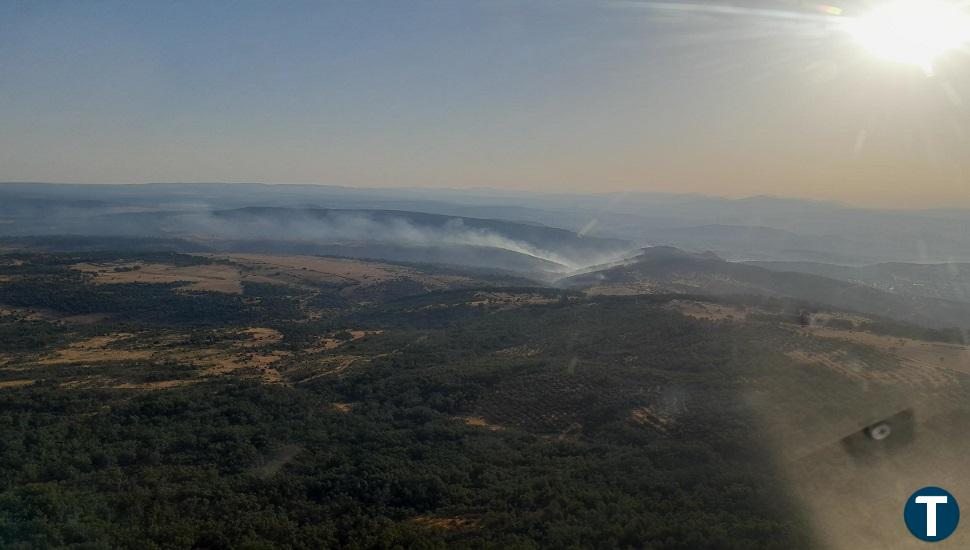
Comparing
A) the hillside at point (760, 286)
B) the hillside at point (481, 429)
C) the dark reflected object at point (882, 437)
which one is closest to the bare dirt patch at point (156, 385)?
the hillside at point (481, 429)

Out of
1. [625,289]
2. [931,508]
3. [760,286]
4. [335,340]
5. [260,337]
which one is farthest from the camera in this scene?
[760,286]

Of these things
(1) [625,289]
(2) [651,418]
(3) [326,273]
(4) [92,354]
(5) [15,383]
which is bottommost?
(4) [92,354]

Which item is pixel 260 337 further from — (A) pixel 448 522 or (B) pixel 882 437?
(B) pixel 882 437

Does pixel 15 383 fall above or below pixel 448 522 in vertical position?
below

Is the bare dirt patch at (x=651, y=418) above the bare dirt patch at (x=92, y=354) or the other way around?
above

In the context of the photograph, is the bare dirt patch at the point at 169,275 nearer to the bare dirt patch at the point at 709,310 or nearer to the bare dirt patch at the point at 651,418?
the bare dirt patch at the point at 709,310

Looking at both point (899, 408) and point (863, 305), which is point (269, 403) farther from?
point (863, 305)

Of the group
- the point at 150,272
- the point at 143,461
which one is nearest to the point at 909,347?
the point at 143,461

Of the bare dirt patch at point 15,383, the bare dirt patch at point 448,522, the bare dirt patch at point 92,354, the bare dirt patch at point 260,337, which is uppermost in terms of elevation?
the bare dirt patch at point 448,522

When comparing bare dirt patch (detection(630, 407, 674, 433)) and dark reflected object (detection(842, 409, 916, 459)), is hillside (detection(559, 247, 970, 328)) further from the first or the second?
dark reflected object (detection(842, 409, 916, 459))

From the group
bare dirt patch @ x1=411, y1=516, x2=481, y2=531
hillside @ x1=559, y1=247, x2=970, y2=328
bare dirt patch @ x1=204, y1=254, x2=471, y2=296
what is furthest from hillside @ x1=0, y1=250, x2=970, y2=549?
bare dirt patch @ x1=204, y1=254, x2=471, y2=296

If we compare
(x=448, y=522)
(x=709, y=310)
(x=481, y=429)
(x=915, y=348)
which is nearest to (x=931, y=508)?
(x=448, y=522)
